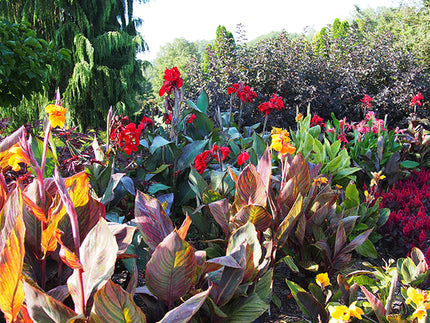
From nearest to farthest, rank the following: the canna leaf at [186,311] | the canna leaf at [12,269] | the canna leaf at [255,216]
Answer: the canna leaf at [12,269]
the canna leaf at [186,311]
the canna leaf at [255,216]

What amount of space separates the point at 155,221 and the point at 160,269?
0.28 metres

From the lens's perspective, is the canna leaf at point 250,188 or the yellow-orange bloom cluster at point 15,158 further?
the canna leaf at point 250,188

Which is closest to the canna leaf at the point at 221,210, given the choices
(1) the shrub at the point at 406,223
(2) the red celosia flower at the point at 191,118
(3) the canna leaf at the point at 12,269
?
(3) the canna leaf at the point at 12,269

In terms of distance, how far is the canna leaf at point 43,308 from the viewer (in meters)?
0.92

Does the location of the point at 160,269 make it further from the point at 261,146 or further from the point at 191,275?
the point at 261,146

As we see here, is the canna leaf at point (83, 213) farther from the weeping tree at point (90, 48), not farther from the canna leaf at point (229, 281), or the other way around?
the weeping tree at point (90, 48)

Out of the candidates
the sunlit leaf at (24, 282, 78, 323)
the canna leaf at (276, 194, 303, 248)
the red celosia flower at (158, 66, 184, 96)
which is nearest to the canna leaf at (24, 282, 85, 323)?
the sunlit leaf at (24, 282, 78, 323)

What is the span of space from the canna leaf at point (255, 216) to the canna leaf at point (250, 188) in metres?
0.06

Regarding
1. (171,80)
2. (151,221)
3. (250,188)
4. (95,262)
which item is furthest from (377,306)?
(171,80)

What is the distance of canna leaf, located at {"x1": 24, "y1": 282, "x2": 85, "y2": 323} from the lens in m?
0.92

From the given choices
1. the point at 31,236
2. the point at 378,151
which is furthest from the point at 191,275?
the point at 378,151

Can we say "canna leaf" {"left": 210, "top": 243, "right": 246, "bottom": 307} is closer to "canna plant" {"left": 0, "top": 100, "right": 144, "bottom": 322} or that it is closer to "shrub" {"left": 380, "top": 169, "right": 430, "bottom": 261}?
"canna plant" {"left": 0, "top": 100, "right": 144, "bottom": 322}

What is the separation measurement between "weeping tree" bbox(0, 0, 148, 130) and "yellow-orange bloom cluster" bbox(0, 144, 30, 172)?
7.52 m

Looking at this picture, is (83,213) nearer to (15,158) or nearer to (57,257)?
(57,257)
